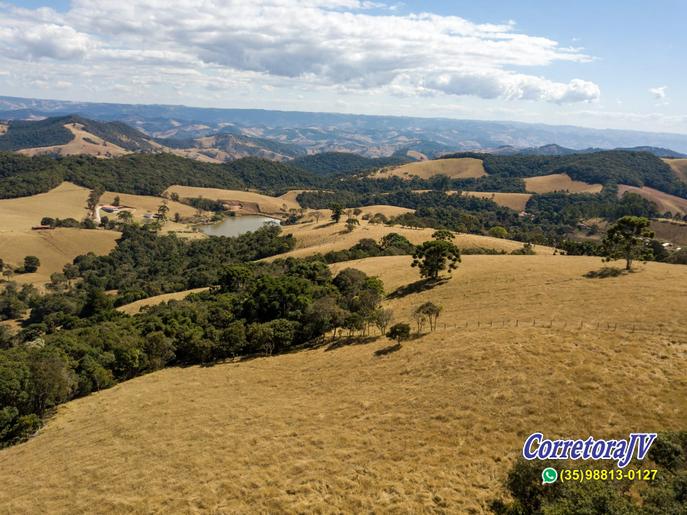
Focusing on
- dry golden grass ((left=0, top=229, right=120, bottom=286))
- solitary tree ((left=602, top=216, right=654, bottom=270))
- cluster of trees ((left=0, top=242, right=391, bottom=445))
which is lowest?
dry golden grass ((left=0, top=229, right=120, bottom=286))

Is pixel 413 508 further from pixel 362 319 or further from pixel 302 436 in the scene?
pixel 362 319

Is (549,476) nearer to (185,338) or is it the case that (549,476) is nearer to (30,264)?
(185,338)

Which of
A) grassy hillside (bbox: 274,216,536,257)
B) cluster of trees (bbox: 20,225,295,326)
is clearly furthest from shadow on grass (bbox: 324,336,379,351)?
grassy hillside (bbox: 274,216,536,257)

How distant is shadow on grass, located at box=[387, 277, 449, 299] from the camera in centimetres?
7256

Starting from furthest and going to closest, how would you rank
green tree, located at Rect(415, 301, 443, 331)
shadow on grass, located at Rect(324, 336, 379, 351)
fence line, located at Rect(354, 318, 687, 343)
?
shadow on grass, located at Rect(324, 336, 379, 351) < green tree, located at Rect(415, 301, 443, 331) < fence line, located at Rect(354, 318, 687, 343)

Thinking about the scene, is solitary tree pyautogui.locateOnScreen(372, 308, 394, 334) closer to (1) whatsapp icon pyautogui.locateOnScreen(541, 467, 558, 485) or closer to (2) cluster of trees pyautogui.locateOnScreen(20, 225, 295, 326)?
(1) whatsapp icon pyautogui.locateOnScreen(541, 467, 558, 485)

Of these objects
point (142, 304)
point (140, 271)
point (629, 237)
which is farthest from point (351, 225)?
point (629, 237)

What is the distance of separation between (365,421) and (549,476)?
16.5m

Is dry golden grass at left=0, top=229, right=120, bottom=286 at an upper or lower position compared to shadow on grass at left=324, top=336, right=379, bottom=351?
lower

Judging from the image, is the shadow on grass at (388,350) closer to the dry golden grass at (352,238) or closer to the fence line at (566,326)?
the fence line at (566,326)

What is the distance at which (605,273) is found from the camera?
208 ft

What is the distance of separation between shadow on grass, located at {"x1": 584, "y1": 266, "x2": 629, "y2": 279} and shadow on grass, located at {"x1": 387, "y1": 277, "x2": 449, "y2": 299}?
22.8 metres

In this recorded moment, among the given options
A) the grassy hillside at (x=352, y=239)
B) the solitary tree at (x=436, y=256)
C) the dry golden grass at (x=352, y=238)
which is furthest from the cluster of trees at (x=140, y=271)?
the solitary tree at (x=436, y=256)

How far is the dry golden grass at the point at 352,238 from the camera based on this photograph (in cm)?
12888
